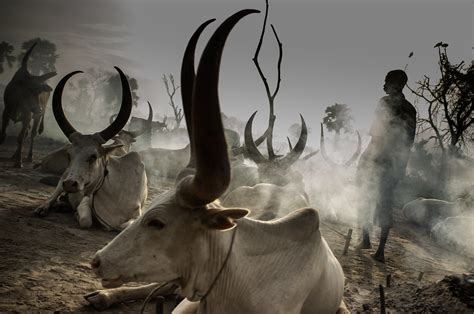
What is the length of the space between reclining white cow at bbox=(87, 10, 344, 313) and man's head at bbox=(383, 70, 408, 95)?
495 cm

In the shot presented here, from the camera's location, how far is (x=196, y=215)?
2.12 metres

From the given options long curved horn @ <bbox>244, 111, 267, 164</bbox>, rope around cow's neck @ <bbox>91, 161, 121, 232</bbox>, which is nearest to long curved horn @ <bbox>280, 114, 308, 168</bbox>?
long curved horn @ <bbox>244, 111, 267, 164</bbox>

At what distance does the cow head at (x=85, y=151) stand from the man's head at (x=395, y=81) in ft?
15.5

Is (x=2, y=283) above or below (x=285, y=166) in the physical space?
below

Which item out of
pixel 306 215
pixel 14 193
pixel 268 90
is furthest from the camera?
pixel 268 90

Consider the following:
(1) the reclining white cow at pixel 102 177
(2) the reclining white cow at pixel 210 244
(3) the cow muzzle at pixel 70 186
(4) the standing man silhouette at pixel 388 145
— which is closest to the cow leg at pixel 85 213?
(1) the reclining white cow at pixel 102 177

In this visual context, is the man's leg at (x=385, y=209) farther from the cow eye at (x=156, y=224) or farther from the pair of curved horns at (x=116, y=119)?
the cow eye at (x=156, y=224)

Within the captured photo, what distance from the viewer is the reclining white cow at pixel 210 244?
1.72 meters

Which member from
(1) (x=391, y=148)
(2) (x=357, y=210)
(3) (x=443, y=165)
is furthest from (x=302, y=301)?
(3) (x=443, y=165)

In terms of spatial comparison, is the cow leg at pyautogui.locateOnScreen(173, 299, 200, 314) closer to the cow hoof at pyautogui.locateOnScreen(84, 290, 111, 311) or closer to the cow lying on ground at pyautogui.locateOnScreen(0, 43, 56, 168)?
the cow hoof at pyautogui.locateOnScreen(84, 290, 111, 311)

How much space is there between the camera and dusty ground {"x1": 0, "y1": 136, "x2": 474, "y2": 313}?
3.29 meters

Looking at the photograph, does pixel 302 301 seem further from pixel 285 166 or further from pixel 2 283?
pixel 285 166

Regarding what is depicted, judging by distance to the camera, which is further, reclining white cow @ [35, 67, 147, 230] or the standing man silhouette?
the standing man silhouette

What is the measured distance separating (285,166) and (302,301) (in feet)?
16.7
